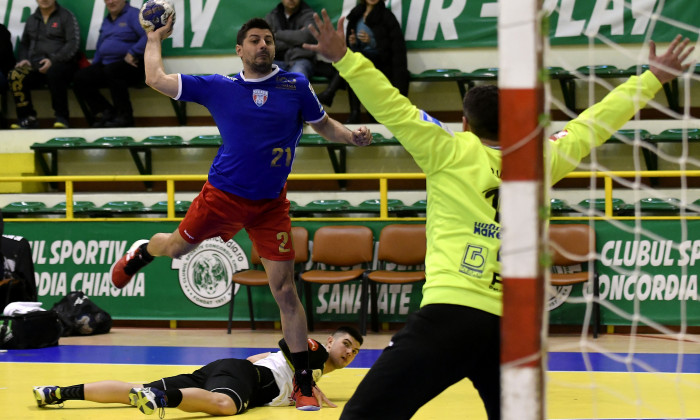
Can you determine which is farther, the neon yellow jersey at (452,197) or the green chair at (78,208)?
the green chair at (78,208)

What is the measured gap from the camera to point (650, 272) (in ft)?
31.1

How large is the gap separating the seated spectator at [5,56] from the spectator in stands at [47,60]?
125 mm

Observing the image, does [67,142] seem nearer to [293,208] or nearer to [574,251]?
[293,208]

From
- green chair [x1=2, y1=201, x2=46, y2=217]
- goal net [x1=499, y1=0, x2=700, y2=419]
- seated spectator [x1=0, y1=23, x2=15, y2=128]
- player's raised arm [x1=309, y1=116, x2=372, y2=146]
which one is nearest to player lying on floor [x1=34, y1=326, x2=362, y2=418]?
player's raised arm [x1=309, y1=116, x2=372, y2=146]

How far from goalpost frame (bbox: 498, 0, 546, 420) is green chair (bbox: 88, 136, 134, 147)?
9.84 meters

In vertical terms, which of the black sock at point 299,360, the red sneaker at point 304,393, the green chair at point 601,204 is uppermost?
the green chair at point 601,204

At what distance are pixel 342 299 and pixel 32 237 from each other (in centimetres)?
367

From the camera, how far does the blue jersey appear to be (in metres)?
5.94

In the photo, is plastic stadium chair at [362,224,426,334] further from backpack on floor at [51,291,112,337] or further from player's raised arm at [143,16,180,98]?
player's raised arm at [143,16,180,98]

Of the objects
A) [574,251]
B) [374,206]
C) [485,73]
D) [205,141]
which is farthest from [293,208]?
[574,251]

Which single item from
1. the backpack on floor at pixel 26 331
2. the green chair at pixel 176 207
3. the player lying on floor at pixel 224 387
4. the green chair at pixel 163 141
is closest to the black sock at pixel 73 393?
the player lying on floor at pixel 224 387

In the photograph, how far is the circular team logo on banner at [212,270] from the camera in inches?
401

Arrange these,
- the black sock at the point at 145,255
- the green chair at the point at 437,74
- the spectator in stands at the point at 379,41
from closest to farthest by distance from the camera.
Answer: the black sock at the point at 145,255, the spectator in stands at the point at 379,41, the green chair at the point at 437,74

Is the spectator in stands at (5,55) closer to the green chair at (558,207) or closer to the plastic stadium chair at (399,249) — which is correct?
the plastic stadium chair at (399,249)
